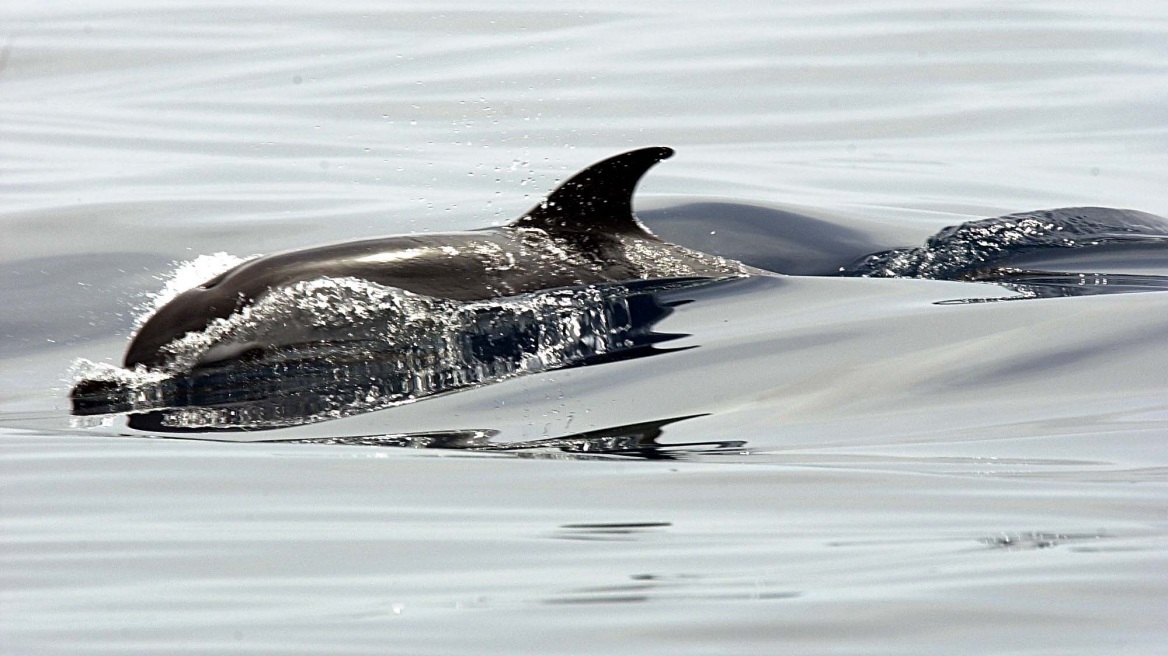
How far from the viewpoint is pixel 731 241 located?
12.7 m

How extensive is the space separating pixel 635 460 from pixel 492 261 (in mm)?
2816

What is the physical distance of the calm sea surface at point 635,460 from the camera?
454cm

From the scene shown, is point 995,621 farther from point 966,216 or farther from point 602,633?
point 966,216

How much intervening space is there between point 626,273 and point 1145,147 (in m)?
11.7

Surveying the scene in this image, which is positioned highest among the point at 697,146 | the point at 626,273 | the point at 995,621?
the point at 697,146

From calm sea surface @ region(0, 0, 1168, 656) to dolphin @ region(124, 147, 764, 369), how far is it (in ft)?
1.86

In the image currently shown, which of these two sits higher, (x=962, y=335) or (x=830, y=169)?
(x=830, y=169)

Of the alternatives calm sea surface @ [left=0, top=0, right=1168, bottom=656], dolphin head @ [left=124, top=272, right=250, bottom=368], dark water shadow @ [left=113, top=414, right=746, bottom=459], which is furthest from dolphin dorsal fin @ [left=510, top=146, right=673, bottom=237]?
dark water shadow @ [left=113, top=414, right=746, bottom=459]

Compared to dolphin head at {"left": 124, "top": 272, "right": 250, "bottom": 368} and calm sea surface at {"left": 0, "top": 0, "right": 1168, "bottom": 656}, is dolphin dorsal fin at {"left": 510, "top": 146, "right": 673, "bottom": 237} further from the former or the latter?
dolphin head at {"left": 124, "top": 272, "right": 250, "bottom": 368}

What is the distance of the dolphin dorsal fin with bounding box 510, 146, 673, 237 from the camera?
366 inches

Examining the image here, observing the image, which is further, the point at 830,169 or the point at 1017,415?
the point at 830,169

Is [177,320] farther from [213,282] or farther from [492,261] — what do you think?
[492,261]

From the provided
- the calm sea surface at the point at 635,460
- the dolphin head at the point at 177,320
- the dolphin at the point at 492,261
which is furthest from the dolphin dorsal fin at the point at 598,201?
the dolphin head at the point at 177,320

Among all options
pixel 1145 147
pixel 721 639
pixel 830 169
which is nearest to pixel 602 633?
pixel 721 639
